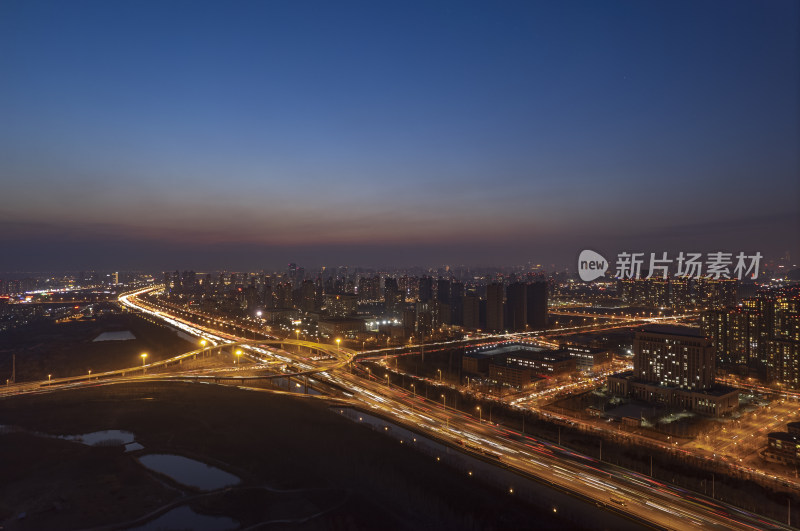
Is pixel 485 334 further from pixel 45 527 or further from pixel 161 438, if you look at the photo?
pixel 45 527

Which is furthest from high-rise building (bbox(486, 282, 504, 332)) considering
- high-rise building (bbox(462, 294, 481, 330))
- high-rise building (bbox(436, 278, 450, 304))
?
high-rise building (bbox(436, 278, 450, 304))

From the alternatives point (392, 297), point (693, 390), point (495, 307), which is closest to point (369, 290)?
point (392, 297)

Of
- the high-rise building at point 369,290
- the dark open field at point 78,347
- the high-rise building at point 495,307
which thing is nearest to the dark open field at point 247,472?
the dark open field at point 78,347

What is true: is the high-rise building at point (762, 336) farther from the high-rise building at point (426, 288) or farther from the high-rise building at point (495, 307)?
the high-rise building at point (426, 288)

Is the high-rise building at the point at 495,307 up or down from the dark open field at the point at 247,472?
up

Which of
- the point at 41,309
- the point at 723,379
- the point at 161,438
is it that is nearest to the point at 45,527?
the point at 161,438
